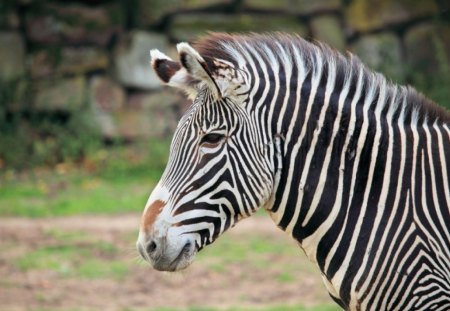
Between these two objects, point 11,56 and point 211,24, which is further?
point 211,24

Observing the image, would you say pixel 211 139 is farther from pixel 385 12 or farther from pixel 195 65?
pixel 385 12

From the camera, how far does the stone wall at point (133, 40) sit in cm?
1446

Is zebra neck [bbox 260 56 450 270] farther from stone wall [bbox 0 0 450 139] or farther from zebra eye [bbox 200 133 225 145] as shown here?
stone wall [bbox 0 0 450 139]

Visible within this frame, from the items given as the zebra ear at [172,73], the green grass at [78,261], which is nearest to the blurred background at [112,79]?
the green grass at [78,261]

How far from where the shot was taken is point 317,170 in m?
3.97

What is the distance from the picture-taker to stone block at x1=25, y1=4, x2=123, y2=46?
14.6 m

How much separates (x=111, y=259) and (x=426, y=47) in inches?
316

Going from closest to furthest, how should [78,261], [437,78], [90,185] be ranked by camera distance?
[78,261], [90,185], [437,78]

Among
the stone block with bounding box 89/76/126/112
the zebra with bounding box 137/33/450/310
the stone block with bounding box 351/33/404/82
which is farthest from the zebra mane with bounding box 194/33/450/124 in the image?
the stone block with bounding box 351/33/404/82

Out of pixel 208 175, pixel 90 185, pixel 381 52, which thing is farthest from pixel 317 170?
pixel 381 52

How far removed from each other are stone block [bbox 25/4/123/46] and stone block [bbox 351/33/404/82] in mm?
4183

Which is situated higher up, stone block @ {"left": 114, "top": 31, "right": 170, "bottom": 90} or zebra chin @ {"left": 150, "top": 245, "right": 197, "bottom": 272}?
stone block @ {"left": 114, "top": 31, "right": 170, "bottom": 90}

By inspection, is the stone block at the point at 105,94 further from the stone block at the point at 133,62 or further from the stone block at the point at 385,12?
the stone block at the point at 385,12

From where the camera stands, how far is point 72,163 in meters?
14.2
